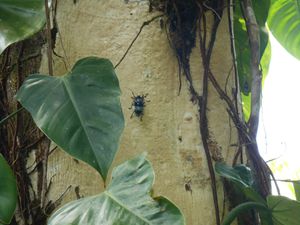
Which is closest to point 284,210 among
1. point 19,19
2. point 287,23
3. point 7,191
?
point 7,191

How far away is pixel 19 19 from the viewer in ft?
3.58

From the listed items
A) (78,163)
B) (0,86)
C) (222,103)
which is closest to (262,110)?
(222,103)

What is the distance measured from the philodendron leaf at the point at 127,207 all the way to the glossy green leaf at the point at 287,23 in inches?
42.3

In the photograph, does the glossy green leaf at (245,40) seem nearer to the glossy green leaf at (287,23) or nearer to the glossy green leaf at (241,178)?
the glossy green leaf at (287,23)

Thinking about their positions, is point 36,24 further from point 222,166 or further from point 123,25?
point 222,166

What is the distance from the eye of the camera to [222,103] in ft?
3.76

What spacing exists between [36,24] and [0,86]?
19 cm

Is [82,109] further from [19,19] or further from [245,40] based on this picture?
[245,40]

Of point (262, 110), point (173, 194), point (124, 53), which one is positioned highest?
point (124, 53)

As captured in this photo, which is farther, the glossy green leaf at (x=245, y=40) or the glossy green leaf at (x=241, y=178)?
the glossy green leaf at (x=245, y=40)

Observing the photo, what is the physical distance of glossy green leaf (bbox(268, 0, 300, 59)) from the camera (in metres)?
1.77

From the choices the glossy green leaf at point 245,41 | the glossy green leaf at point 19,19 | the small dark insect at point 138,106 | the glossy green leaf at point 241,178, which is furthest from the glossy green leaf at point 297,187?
the glossy green leaf at point 19,19

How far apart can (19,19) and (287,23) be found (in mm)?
985

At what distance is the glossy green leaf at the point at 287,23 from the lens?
177 centimetres
